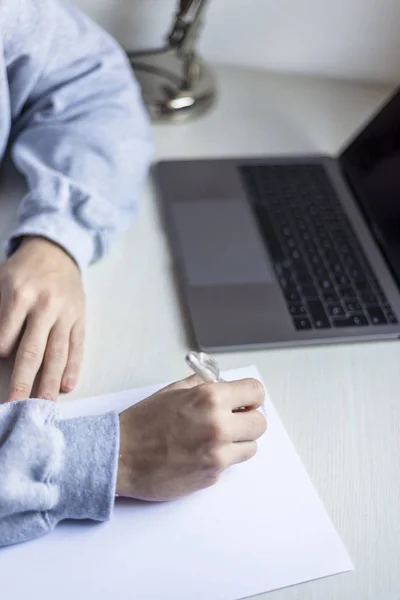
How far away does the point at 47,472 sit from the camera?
497 millimetres

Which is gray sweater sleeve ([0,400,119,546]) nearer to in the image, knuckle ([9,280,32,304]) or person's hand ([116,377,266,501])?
person's hand ([116,377,266,501])

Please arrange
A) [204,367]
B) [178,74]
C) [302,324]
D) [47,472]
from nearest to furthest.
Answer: [47,472] < [204,367] < [302,324] < [178,74]

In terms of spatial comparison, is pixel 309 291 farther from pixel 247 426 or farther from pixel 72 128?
pixel 72 128

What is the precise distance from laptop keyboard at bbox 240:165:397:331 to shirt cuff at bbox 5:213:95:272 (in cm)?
22

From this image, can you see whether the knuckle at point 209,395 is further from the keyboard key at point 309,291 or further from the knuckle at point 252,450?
the keyboard key at point 309,291

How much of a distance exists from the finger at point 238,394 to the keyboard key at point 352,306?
20 cm

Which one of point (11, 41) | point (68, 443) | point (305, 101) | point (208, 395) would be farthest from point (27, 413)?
point (305, 101)

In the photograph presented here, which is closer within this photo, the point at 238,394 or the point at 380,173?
the point at 238,394

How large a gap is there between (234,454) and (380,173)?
48cm

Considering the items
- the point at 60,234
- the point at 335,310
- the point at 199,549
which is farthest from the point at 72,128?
the point at 199,549

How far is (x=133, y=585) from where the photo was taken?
0.49 m

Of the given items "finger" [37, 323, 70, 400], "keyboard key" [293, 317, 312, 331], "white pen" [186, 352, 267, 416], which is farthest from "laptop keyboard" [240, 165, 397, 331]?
"finger" [37, 323, 70, 400]

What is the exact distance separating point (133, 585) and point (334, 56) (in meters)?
0.93

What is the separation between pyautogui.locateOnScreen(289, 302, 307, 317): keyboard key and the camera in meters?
0.71
